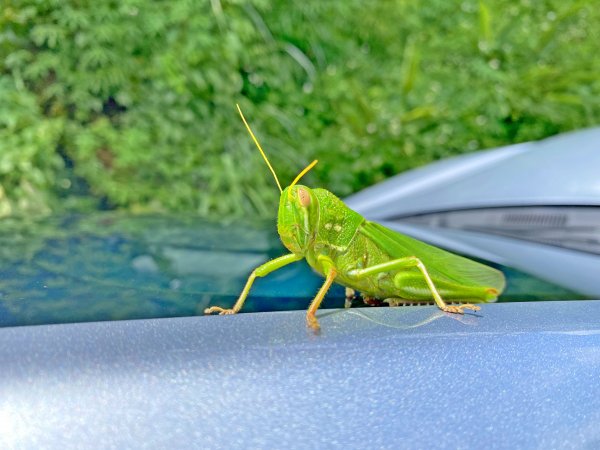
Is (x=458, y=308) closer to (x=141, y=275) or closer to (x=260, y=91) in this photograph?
(x=141, y=275)

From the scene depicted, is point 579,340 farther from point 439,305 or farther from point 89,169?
point 89,169

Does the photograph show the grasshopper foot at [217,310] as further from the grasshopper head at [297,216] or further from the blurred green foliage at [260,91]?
the blurred green foliage at [260,91]

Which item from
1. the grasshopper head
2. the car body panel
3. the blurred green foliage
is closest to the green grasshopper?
the grasshopper head

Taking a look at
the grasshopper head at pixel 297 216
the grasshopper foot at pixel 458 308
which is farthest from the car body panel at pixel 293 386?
the grasshopper head at pixel 297 216

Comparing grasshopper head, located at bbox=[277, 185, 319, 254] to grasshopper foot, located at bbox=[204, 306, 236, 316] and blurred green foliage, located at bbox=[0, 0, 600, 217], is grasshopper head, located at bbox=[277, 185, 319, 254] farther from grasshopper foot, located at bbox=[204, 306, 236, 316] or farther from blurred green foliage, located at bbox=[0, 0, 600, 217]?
blurred green foliage, located at bbox=[0, 0, 600, 217]

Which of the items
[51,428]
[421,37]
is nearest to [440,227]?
[51,428]

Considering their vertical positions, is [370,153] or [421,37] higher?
[421,37]
